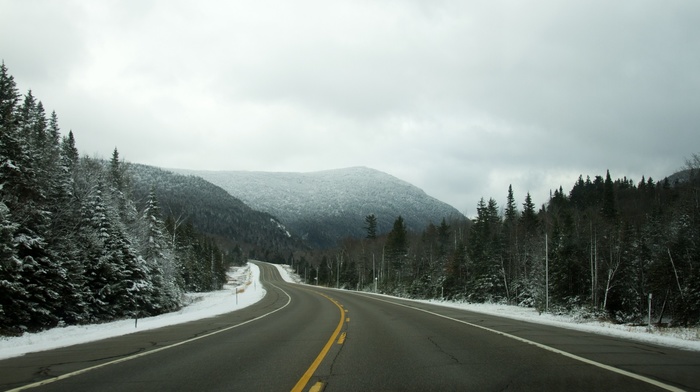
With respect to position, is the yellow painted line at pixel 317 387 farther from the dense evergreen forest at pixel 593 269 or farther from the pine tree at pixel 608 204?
the pine tree at pixel 608 204

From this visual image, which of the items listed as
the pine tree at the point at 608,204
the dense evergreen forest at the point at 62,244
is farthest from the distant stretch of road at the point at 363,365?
the pine tree at the point at 608,204

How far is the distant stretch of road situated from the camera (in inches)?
260

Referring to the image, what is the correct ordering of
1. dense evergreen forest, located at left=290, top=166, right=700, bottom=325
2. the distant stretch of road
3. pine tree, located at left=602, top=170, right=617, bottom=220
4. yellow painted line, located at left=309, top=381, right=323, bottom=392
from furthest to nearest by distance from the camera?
pine tree, located at left=602, top=170, right=617, bottom=220
dense evergreen forest, located at left=290, top=166, right=700, bottom=325
the distant stretch of road
yellow painted line, located at left=309, top=381, right=323, bottom=392

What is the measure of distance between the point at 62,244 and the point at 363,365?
2329cm

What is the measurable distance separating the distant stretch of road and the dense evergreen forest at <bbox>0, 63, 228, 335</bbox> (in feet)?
37.7

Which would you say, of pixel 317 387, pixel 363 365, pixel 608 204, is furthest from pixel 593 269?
pixel 608 204

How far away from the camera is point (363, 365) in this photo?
8.21m

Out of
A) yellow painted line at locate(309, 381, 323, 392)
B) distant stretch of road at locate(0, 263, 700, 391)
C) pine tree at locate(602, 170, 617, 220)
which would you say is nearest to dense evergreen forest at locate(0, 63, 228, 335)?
distant stretch of road at locate(0, 263, 700, 391)

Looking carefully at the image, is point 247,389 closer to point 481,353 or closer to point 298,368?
point 298,368

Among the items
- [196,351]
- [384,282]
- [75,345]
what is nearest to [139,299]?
[75,345]

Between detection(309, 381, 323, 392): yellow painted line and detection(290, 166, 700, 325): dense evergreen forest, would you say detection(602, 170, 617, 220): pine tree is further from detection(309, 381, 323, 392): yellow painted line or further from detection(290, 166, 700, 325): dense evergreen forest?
detection(309, 381, 323, 392): yellow painted line

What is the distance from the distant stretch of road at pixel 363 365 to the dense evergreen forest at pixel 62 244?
1148cm

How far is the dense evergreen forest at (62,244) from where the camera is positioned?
2102 cm

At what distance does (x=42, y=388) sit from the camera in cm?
651
